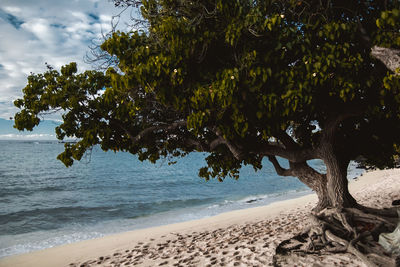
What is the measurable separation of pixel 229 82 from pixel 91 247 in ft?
30.7

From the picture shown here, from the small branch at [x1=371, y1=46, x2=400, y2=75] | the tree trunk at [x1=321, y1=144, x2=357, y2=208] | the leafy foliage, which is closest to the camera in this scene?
the small branch at [x1=371, y1=46, x2=400, y2=75]

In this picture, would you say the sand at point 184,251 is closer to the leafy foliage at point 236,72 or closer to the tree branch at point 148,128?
the leafy foliage at point 236,72

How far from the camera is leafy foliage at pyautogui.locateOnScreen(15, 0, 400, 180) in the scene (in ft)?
16.6

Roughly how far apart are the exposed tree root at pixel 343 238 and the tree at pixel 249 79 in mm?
55

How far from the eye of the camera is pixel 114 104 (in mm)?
7031

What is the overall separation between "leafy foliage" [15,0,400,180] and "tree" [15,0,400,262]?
0.08 ft

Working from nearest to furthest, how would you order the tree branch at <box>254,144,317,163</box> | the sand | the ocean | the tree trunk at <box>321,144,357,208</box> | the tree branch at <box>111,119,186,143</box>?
the sand, the tree branch at <box>111,119,186,143</box>, the tree trunk at <box>321,144,357,208</box>, the tree branch at <box>254,144,317,163</box>, the ocean

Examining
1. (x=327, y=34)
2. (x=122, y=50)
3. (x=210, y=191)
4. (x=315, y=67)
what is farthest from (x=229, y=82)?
(x=210, y=191)

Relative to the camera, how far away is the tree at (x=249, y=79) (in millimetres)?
5070

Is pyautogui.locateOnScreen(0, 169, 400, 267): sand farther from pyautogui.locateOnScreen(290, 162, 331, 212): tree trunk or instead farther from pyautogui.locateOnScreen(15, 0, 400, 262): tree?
pyautogui.locateOnScreen(15, 0, 400, 262): tree

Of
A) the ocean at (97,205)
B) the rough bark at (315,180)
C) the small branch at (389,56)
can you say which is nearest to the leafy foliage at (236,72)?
the small branch at (389,56)

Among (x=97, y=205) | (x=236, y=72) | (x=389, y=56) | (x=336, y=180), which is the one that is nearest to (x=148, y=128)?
(x=236, y=72)

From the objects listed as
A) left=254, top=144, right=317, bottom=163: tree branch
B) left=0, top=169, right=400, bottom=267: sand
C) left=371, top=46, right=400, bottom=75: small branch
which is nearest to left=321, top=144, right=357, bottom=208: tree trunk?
left=254, top=144, right=317, bottom=163: tree branch

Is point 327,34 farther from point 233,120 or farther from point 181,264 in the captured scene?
point 181,264
